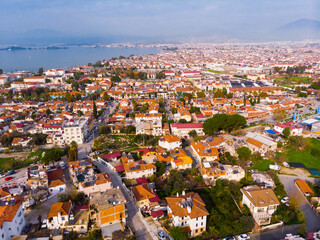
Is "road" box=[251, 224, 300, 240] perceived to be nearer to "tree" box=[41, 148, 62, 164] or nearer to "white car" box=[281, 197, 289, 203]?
"white car" box=[281, 197, 289, 203]

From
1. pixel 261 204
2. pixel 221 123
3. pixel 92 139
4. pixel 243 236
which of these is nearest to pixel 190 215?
pixel 243 236

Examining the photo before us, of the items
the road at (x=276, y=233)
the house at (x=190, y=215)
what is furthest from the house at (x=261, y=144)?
the house at (x=190, y=215)

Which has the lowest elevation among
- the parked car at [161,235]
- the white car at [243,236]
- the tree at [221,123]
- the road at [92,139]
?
the road at [92,139]

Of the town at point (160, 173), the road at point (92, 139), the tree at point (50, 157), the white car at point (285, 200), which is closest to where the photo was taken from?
the town at point (160, 173)

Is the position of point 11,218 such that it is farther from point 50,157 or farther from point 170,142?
point 170,142

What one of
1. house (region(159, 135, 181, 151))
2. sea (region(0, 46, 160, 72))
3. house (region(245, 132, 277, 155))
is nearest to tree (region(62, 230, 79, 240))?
house (region(159, 135, 181, 151))

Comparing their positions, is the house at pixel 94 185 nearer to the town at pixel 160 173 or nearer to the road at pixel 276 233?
the town at pixel 160 173

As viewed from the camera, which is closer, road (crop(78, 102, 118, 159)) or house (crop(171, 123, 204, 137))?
road (crop(78, 102, 118, 159))
